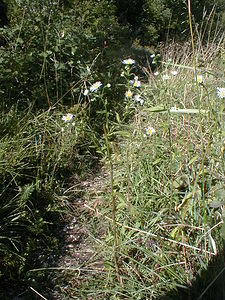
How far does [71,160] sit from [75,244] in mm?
832

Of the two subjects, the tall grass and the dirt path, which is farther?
the dirt path

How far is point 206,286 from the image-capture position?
1678 millimetres

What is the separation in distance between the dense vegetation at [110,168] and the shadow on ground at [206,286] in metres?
0.04

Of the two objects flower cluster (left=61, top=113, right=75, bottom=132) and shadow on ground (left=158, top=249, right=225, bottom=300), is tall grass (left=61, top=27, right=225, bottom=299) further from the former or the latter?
flower cluster (left=61, top=113, right=75, bottom=132)

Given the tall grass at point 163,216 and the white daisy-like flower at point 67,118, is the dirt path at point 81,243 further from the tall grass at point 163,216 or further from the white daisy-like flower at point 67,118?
the white daisy-like flower at point 67,118

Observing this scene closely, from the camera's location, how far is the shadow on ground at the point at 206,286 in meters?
1.59

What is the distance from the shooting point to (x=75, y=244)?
7.64ft

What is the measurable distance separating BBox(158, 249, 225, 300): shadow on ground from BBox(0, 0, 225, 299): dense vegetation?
0.04 meters

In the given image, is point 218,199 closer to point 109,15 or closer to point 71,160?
point 71,160

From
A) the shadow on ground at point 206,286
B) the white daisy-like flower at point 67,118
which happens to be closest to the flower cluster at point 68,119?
the white daisy-like flower at point 67,118

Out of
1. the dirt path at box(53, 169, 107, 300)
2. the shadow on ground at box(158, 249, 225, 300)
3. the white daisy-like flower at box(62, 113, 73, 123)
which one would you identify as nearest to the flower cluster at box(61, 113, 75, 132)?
the white daisy-like flower at box(62, 113, 73, 123)

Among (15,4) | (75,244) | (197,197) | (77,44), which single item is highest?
(15,4)

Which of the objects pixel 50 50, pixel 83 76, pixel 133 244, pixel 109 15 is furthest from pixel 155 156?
pixel 109 15

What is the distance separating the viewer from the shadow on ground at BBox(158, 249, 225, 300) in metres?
1.59
